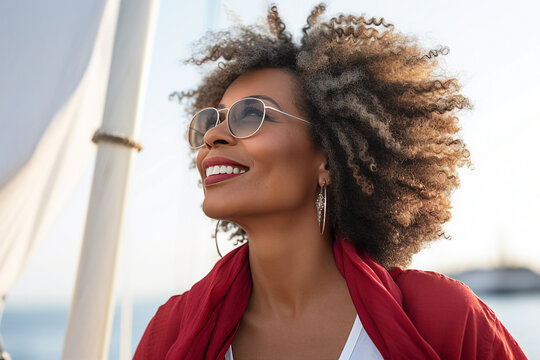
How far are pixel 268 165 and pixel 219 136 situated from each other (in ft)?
0.97

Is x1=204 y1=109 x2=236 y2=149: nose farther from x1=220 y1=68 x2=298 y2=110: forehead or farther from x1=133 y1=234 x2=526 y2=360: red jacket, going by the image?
x1=133 y1=234 x2=526 y2=360: red jacket

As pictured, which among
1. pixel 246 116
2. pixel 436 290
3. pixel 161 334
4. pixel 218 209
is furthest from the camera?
pixel 161 334

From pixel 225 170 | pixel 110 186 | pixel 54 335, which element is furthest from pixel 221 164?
pixel 54 335

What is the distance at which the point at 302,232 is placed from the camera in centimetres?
227

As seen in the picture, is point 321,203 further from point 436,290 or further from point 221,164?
point 436,290

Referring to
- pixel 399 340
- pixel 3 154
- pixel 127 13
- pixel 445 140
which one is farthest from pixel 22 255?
pixel 445 140

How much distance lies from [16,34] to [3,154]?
2.07 ft

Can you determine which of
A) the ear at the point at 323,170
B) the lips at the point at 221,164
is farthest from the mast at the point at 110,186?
the ear at the point at 323,170

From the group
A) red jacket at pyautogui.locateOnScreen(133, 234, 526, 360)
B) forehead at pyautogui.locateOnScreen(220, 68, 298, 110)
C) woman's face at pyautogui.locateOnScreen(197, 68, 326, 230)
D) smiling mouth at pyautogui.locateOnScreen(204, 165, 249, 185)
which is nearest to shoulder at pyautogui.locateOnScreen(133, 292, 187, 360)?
red jacket at pyautogui.locateOnScreen(133, 234, 526, 360)

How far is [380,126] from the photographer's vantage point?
2211mm

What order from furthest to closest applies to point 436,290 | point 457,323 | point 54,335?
point 54,335, point 436,290, point 457,323

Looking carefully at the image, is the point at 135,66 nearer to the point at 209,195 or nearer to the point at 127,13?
the point at 127,13

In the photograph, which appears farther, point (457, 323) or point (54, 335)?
point (54, 335)

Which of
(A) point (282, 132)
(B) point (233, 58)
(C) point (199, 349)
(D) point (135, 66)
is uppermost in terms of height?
(B) point (233, 58)
